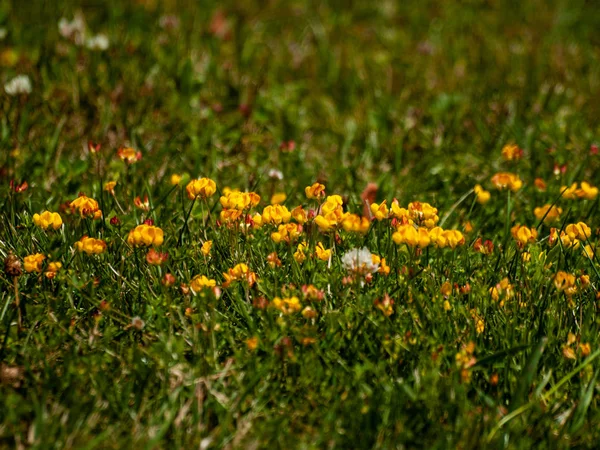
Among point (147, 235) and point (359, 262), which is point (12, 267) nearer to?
point (147, 235)

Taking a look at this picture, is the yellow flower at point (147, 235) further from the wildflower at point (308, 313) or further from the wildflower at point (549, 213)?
the wildflower at point (549, 213)

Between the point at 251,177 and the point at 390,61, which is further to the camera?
the point at 390,61

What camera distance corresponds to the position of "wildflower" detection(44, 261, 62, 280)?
2.41 metres

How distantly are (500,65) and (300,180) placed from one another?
210 centimetres

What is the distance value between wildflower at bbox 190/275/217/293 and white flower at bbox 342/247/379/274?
1.42 feet

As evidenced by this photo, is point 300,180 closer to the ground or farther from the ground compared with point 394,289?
closer to the ground

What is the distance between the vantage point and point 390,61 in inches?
197

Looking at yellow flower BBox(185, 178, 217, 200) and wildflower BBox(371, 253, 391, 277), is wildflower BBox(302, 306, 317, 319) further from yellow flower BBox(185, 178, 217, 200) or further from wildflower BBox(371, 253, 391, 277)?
yellow flower BBox(185, 178, 217, 200)

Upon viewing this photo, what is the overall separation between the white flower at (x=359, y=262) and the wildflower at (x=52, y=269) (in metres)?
0.92

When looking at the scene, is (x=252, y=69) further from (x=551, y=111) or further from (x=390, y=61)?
(x=551, y=111)

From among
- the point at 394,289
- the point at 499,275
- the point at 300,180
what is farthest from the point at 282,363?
the point at 300,180

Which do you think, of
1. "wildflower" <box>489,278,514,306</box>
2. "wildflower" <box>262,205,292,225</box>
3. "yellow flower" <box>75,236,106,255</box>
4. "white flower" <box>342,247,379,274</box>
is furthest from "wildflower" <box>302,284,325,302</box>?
"yellow flower" <box>75,236,106,255</box>

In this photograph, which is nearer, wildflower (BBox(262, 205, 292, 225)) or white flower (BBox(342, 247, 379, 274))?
white flower (BBox(342, 247, 379, 274))

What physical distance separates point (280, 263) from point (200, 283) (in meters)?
0.30
